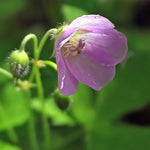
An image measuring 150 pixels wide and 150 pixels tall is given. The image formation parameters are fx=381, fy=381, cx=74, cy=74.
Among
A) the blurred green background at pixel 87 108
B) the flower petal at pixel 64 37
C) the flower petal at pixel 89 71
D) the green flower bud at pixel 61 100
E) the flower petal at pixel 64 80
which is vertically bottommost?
the blurred green background at pixel 87 108

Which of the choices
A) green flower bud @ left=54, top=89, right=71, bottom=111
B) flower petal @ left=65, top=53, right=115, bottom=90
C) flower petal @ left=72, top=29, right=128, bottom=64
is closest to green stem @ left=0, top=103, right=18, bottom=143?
green flower bud @ left=54, top=89, right=71, bottom=111

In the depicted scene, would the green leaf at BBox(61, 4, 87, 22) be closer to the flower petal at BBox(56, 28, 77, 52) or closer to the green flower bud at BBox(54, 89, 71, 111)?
the green flower bud at BBox(54, 89, 71, 111)

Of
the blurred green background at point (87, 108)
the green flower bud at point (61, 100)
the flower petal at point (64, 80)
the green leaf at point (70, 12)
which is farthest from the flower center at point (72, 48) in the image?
the green leaf at point (70, 12)

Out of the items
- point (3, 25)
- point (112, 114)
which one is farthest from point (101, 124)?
point (3, 25)

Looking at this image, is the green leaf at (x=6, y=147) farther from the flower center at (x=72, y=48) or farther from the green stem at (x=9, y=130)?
the flower center at (x=72, y=48)

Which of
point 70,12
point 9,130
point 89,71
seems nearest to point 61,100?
point 89,71

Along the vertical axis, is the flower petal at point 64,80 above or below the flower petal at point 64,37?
below

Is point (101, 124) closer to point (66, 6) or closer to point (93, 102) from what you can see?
point (93, 102)
